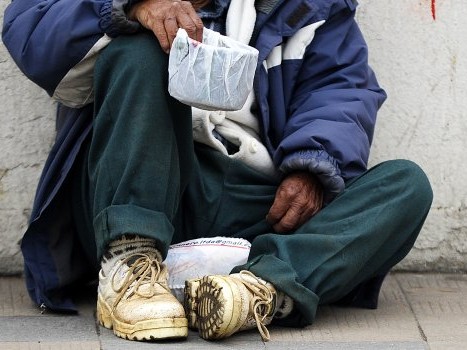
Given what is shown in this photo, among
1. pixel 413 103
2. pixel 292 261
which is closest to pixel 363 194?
pixel 292 261

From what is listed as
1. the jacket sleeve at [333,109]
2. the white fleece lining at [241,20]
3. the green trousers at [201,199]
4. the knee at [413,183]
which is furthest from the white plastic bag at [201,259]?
the white fleece lining at [241,20]

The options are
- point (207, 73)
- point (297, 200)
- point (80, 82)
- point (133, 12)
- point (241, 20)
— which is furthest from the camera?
point (241, 20)

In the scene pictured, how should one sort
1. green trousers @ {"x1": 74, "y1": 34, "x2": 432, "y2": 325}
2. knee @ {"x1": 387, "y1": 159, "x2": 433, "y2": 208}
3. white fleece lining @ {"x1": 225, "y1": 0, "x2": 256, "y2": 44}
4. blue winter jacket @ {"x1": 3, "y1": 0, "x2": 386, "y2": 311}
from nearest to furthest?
green trousers @ {"x1": 74, "y1": 34, "x2": 432, "y2": 325}
blue winter jacket @ {"x1": 3, "y1": 0, "x2": 386, "y2": 311}
knee @ {"x1": 387, "y1": 159, "x2": 433, "y2": 208}
white fleece lining @ {"x1": 225, "y1": 0, "x2": 256, "y2": 44}

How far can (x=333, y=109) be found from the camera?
3.70m

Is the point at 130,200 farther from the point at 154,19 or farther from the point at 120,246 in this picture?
the point at 154,19

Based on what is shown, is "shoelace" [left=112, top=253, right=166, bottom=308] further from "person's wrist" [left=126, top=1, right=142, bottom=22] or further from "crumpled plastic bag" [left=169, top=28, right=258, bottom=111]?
"person's wrist" [left=126, top=1, right=142, bottom=22]

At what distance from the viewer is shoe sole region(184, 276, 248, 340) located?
10.5 feet

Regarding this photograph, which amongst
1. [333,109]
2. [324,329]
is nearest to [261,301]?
[324,329]

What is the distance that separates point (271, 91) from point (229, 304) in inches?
33.1

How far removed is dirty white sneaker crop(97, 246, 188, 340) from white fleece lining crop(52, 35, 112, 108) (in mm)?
489

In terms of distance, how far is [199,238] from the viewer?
3664 mm

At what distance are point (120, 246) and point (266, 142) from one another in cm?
67

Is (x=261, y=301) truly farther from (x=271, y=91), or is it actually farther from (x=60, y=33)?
(x=60, y=33)

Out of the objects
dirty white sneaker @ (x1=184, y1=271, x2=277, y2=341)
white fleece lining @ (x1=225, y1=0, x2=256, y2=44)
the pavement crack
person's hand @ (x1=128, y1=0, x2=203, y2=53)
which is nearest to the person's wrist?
person's hand @ (x1=128, y1=0, x2=203, y2=53)
